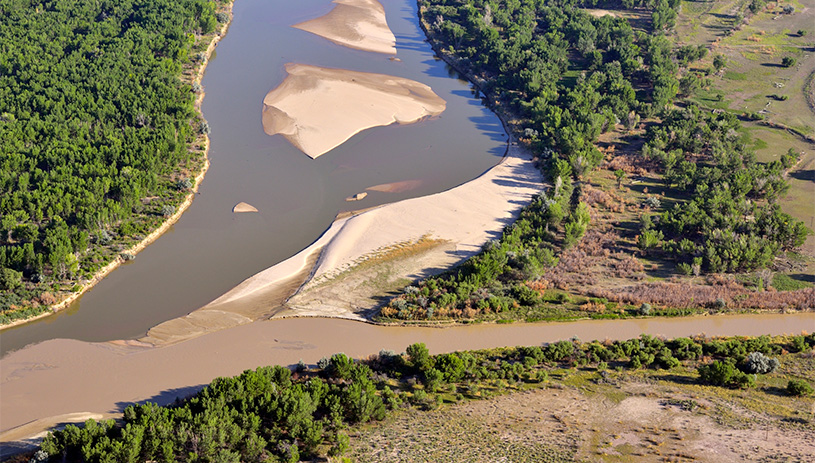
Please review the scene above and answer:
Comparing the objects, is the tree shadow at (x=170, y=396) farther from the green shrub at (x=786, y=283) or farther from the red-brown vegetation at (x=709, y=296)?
the green shrub at (x=786, y=283)

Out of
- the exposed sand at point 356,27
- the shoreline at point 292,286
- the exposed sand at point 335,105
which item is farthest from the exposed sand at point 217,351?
the exposed sand at point 356,27

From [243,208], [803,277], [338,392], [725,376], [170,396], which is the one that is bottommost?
[170,396]

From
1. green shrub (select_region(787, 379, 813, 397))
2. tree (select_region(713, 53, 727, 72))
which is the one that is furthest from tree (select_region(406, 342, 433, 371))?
tree (select_region(713, 53, 727, 72))


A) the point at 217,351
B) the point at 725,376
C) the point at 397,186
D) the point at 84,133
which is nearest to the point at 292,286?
the point at 217,351

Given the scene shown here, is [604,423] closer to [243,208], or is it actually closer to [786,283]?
[786,283]

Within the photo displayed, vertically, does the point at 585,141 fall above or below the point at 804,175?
above

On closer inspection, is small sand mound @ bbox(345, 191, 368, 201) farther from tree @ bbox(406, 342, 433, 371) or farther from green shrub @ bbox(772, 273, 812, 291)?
green shrub @ bbox(772, 273, 812, 291)
